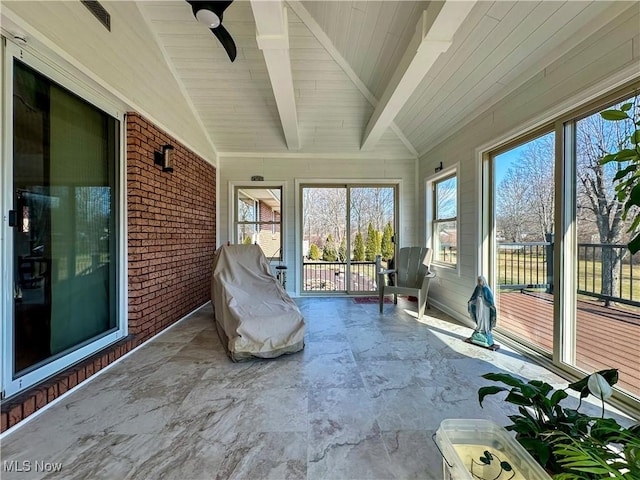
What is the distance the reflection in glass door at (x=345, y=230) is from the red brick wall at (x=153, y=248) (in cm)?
206

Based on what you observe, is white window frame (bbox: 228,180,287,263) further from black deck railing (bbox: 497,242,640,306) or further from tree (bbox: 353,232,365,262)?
black deck railing (bbox: 497,242,640,306)

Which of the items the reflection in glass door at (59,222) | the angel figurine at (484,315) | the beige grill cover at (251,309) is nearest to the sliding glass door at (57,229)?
the reflection in glass door at (59,222)

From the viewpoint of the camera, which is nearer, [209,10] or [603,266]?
[209,10]

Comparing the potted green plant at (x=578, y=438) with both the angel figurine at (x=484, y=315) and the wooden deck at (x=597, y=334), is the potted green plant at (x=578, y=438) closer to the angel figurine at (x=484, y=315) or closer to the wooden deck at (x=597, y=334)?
the wooden deck at (x=597, y=334)

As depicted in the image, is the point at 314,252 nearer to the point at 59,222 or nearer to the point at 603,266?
the point at 59,222

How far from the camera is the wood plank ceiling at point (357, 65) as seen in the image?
2.29 metres

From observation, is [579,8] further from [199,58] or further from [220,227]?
[220,227]

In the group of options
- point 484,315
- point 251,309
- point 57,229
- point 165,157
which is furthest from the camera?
point 165,157

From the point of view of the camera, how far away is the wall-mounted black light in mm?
3230

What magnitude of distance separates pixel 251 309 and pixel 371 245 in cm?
316

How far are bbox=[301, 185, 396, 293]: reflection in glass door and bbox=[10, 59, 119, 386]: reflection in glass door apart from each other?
330cm

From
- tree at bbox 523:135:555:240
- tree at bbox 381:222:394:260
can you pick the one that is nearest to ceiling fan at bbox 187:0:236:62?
tree at bbox 523:135:555:240

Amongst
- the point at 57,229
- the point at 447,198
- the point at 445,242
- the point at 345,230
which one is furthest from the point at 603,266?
the point at 57,229

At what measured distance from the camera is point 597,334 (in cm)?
221
